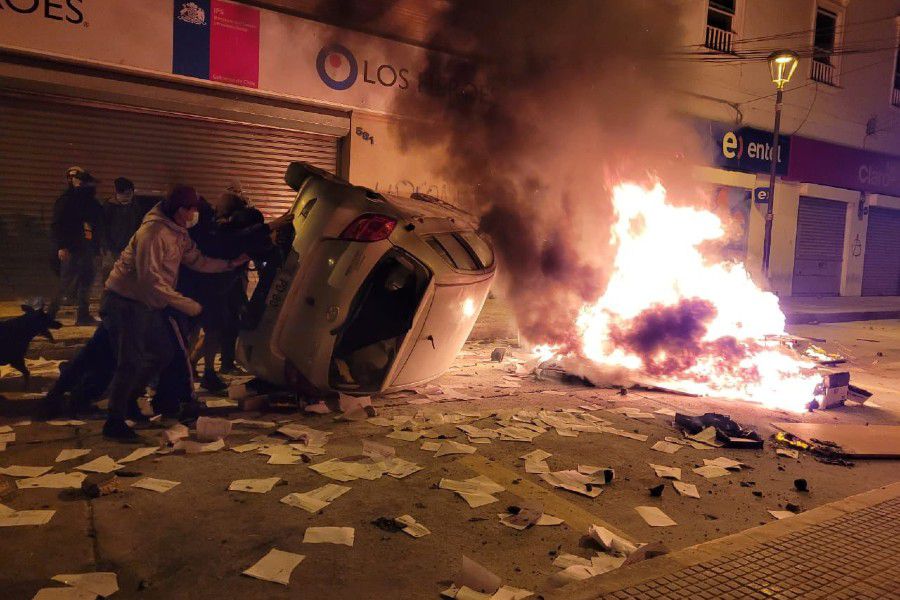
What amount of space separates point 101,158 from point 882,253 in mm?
21535

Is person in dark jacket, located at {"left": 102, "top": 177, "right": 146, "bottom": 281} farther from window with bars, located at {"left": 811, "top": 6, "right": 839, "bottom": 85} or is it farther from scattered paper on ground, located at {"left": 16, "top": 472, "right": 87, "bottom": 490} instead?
window with bars, located at {"left": 811, "top": 6, "right": 839, "bottom": 85}

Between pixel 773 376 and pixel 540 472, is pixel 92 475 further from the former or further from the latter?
pixel 773 376

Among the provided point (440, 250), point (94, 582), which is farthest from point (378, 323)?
point (94, 582)

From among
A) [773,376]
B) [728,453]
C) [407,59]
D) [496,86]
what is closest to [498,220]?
[496,86]

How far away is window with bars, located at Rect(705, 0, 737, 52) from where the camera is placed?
48.7 ft

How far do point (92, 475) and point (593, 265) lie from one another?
6.76 meters

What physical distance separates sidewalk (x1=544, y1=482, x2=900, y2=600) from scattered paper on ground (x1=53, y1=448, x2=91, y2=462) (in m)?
3.14

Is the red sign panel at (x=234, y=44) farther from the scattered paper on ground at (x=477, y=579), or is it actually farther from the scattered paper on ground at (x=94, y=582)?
the scattered paper on ground at (x=477, y=579)

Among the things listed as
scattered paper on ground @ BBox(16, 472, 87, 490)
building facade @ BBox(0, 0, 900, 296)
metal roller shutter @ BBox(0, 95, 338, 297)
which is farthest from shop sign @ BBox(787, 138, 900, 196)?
scattered paper on ground @ BBox(16, 472, 87, 490)

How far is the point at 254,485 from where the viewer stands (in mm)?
3812

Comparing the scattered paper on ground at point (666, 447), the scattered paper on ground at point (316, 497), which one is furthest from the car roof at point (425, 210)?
the scattered paper on ground at point (666, 447)

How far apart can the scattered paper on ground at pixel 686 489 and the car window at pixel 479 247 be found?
7.90 ft

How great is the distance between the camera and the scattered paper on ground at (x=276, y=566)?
2805 mm

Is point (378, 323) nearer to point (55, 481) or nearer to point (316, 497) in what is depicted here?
point (316, 497)
